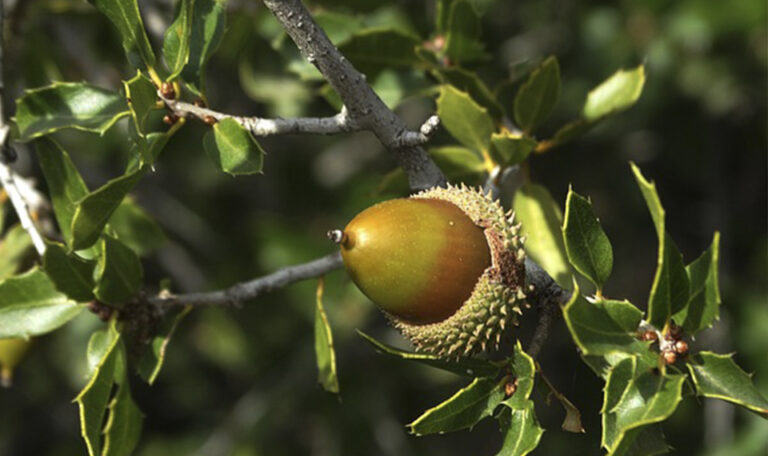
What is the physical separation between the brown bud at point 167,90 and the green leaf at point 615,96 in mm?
886

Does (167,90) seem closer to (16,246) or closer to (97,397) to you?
(97,397)

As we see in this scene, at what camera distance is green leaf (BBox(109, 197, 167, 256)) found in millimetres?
2010

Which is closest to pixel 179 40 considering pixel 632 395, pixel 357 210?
pixel 632 395

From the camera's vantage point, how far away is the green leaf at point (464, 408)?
136cm

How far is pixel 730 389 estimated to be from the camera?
132 centimetres

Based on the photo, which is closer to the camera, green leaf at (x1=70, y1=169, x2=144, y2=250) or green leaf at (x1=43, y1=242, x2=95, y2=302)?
green leaf at (x1=70, y1=169, x2=144, y2=250)

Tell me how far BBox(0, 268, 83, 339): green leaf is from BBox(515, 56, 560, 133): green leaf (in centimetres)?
98

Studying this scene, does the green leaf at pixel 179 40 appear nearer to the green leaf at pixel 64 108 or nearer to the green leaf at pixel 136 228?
the green leaf at pixel 64 108

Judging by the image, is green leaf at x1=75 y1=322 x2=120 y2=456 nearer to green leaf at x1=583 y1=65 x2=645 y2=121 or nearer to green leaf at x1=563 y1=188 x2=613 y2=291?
green leaf at x1=563 y1=188 x2=613 y2=291

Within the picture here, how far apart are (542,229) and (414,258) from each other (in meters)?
0.54

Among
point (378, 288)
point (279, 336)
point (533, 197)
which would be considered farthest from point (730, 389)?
point (279, 336)

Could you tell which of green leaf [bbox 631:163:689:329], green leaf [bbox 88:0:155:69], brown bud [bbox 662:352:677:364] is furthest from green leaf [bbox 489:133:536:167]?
green leaf [bbox 88:0:155:69]

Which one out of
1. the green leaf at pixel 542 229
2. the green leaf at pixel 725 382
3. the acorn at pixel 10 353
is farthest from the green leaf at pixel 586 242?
the acorn at pixel 10 353

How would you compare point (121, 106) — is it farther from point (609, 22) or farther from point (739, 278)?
point (739, 278)
